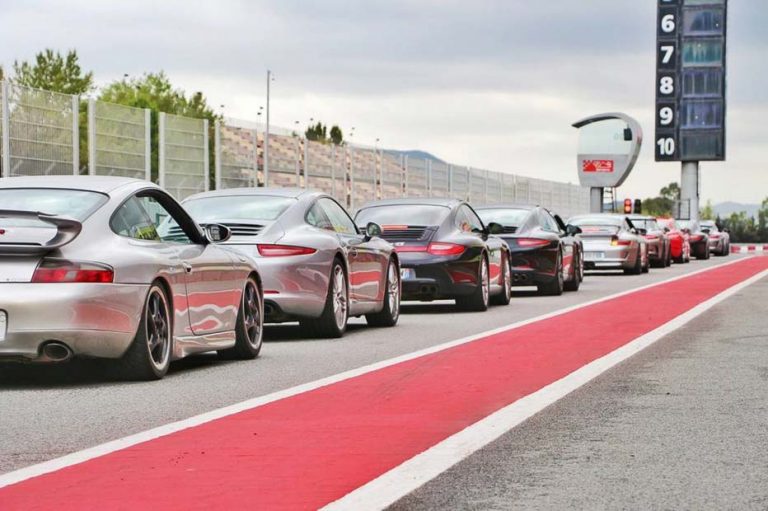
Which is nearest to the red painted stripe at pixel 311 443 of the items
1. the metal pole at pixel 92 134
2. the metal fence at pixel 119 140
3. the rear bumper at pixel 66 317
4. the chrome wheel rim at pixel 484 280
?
the rear bumper at pixel 66 317

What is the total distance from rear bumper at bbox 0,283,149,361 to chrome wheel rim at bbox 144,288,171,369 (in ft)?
1.13

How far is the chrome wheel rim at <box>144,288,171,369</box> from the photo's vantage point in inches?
428

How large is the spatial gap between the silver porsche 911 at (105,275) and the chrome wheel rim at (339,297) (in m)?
3.07

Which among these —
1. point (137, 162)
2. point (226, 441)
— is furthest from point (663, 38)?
point (226, 441)

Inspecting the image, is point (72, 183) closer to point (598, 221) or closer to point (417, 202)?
point (417, 202)

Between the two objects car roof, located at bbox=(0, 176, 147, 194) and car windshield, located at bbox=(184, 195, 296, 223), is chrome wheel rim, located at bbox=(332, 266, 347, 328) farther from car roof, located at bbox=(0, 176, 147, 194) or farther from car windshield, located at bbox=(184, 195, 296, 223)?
car roof, located at bbox=(0, 176, 147, 194)

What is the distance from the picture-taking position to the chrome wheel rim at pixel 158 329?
10874 millimetres

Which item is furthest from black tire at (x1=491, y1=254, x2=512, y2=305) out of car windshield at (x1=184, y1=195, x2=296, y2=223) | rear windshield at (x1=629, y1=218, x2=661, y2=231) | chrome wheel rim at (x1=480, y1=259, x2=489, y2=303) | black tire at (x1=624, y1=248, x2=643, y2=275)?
rear windshield at (x1=629, y1=218, x2=661, y2=231)

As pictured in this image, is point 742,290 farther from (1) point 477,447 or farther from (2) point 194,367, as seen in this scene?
(1) point 477,447

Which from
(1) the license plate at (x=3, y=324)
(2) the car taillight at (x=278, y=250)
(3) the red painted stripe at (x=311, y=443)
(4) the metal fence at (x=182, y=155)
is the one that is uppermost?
(4) the metal fence at (x=182, y=155)

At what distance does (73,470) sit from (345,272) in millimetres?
8677

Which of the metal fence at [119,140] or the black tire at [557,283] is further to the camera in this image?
the metal fence at [119,140]

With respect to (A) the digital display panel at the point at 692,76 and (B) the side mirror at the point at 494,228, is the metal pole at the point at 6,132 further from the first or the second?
(A) the digital display panel at the point at 692,76

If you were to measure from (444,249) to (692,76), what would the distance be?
3327 inches
